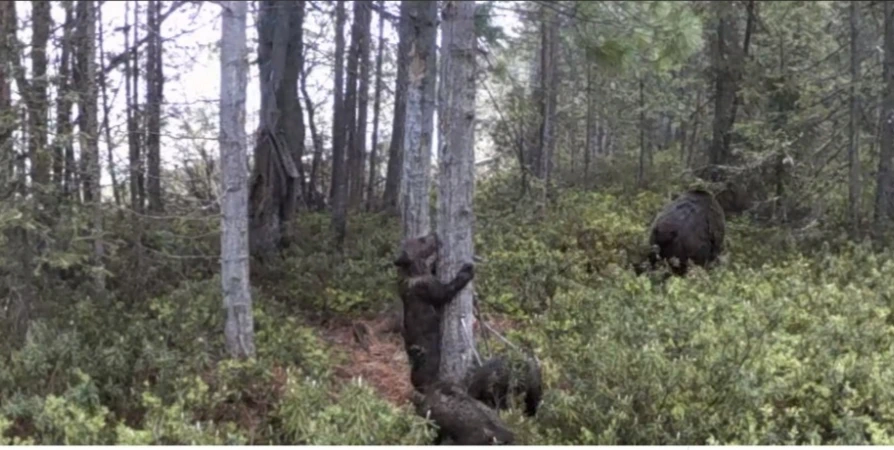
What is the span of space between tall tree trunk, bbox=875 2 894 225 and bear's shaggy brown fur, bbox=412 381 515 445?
25.3 feet

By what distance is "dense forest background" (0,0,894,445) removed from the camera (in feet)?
18.8

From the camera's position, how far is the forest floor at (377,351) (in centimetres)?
772

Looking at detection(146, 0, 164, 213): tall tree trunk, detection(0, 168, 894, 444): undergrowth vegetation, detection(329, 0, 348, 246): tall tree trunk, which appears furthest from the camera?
detection(329, 0, 348, 246): tall tree trunk

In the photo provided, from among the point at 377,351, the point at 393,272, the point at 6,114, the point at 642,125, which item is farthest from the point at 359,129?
the point at 6,114

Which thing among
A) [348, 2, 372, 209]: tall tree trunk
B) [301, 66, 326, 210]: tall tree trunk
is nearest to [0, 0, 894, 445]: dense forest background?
[348, 2, 372, 209]: tall tree trunk

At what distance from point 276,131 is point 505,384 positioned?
661 centimetres

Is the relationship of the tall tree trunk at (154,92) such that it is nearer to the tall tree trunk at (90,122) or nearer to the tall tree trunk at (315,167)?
the tall tree trunk at (90,122)

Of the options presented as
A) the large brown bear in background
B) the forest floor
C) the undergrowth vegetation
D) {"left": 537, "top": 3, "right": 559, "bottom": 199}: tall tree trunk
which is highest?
{"left": 537, "top": 3, "right": 559, "bottom": 199}: tall tree trunk

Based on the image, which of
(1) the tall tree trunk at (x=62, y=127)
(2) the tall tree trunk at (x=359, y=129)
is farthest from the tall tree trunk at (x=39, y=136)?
(2) the tall tree trunk at (x=359, y=129)

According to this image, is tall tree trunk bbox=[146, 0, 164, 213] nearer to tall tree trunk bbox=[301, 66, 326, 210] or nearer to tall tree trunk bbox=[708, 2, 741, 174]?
tall tree trunk bbox=[301, 66, 326, 210]

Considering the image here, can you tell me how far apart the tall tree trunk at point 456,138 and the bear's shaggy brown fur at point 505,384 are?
2.12ft

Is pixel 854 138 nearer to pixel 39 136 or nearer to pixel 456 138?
pixel 456 138

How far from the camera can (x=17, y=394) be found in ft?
19.3

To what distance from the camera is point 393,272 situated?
11.0 meters
